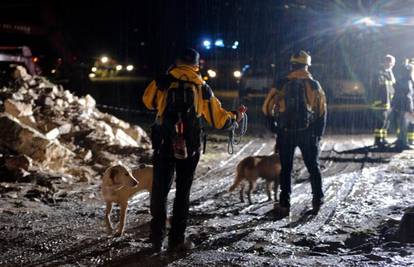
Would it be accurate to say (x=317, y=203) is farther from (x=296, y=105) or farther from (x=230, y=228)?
(x=230, y=228)

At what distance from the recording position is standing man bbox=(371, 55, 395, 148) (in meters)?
11.3

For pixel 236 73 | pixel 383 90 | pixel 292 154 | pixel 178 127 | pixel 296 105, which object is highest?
pixel 236 73

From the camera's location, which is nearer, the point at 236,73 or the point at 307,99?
the point at 307,99

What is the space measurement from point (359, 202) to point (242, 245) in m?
2.40

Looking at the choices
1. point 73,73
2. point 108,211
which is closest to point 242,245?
point 108,211

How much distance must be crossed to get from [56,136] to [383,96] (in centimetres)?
635

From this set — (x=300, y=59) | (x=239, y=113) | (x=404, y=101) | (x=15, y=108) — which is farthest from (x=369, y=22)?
(x=239, y=113)

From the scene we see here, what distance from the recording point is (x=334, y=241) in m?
5.39

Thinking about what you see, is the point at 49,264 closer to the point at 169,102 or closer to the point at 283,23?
the point at 169,102

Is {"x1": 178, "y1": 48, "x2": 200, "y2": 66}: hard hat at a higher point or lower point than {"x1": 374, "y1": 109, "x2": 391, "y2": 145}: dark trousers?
higher

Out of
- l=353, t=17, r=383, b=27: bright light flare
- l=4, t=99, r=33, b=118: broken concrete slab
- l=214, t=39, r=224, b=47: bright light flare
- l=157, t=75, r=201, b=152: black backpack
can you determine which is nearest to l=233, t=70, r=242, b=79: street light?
l=214, t=39, r=224, b=47: bright light flare

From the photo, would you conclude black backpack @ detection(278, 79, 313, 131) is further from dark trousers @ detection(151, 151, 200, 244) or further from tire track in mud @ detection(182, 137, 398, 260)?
dark trousers @ detection(151, 151, 200, 244)

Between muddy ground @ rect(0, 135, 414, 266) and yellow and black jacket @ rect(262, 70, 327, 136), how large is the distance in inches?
Answer: 41.9

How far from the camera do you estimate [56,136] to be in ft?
32.9
